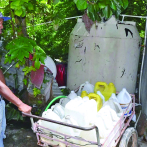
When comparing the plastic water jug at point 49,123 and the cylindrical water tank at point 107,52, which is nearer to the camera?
the plastic water jug at point 49,123

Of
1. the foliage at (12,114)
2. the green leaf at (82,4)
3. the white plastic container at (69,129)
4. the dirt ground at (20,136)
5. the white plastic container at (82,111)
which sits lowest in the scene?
the dirt ground at (20,136)

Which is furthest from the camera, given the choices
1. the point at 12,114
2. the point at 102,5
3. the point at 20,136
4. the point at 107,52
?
the point at 107,52

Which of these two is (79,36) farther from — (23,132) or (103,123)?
(103,123)

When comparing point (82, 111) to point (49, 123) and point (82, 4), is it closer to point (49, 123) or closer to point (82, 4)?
point (49, 123)

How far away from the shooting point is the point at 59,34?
5.26 m

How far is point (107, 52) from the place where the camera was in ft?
12.0

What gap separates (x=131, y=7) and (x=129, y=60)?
4.66ft

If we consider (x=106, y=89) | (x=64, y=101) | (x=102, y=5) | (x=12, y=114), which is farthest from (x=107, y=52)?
(x=12, y=114)

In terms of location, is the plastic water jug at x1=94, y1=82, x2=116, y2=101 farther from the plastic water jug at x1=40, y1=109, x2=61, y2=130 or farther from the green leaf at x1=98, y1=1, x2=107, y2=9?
the green leaf at x1=98, y1=1, x2=107, y2=9

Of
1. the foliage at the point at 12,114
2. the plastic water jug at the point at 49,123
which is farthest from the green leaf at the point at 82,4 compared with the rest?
the foliage at the point at 12,114

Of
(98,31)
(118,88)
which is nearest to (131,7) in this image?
(98,31)

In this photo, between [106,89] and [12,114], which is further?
[12,114]

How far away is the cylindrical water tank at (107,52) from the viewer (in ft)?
11.8

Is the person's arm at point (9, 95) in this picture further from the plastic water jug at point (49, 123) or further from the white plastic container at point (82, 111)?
the white plastic container at point (82, 111)
